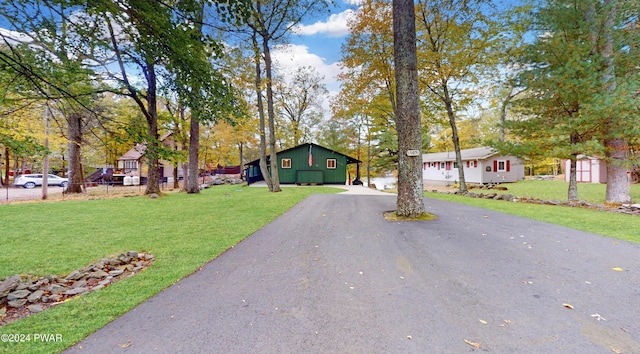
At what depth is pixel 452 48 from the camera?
13.6 metres

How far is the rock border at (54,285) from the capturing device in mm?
2799

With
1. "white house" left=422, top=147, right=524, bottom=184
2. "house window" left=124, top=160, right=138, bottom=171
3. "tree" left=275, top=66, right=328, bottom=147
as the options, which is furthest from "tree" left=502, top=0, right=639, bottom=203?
"house window" left=124, top=160, right=138, bottom=171

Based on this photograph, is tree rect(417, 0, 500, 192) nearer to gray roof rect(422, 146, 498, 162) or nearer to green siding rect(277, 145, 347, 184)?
gray roof rect(422, 146, 498, 162)

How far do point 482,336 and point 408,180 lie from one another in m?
4.92

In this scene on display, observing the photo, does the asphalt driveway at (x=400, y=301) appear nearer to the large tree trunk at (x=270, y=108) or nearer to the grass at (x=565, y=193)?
the grass at (x=565, y=193)

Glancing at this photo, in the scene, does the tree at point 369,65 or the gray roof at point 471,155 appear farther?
the gray roof at point 471,155

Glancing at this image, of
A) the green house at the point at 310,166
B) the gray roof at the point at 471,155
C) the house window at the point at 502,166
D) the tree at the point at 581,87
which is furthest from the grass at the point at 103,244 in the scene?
the house window at the point at 502,166

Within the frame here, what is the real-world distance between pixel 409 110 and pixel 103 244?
7087mm

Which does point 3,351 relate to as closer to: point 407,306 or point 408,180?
point 407,306

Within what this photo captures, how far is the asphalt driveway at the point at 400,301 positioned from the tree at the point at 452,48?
11.0m

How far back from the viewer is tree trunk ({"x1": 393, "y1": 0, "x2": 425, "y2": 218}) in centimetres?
674

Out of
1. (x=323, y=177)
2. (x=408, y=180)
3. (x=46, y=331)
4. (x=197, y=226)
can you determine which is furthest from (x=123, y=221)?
(x=323, y=177)

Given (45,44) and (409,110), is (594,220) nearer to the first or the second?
(409,110)

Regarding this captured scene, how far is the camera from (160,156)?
4578mm
